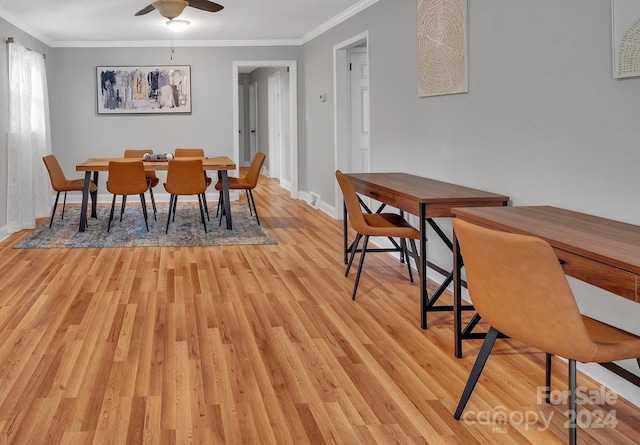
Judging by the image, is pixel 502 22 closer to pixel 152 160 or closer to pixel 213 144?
pixel 152 160

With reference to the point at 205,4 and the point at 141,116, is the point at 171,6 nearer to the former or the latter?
the point at 205,4

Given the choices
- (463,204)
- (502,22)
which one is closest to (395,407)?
(463,204)

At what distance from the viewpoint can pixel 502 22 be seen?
3.70 metres

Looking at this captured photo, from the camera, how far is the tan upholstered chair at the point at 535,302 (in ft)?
6.48

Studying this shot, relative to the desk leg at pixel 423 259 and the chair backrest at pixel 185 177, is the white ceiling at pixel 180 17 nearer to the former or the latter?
the chair backrest at pixel 185 177

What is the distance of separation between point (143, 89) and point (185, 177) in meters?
3.18

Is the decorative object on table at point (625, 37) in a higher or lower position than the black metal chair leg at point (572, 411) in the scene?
higher

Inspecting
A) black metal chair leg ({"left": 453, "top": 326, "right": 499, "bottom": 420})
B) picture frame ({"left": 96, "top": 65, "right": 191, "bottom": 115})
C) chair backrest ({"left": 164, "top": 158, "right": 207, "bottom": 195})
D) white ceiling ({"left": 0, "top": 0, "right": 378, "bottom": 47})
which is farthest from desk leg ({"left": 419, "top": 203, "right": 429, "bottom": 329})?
picture frame ({"left": 96, "top": 65, "right": 191, "bottom": 115})

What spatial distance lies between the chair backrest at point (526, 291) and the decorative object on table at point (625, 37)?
3.38 feet

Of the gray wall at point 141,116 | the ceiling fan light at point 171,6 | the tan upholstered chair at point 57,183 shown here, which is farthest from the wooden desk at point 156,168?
the gray wall at point 141,116

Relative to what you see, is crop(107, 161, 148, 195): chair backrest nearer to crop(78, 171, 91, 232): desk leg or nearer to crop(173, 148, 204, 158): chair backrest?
crop(78, 171, 91, 232): desk leg

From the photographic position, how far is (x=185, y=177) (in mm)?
6711

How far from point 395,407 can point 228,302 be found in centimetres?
183

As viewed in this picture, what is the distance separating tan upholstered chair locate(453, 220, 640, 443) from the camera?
77.7 inches
